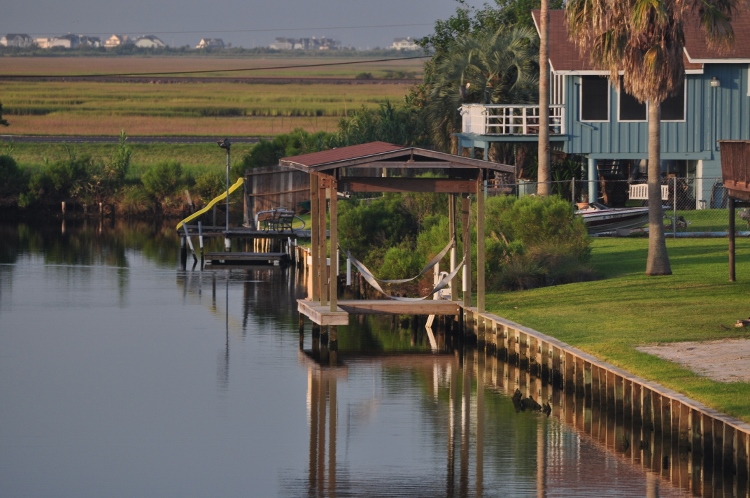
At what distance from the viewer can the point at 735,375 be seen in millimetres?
18125

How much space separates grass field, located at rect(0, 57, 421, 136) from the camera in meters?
97.3

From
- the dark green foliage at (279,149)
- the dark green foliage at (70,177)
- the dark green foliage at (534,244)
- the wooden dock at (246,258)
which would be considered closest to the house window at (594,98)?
the wooden dock at (246,258)

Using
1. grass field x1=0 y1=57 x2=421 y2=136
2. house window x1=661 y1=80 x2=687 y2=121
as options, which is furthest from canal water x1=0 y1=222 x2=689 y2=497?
grass field x1=0 y1=57 x2=421 y2=136

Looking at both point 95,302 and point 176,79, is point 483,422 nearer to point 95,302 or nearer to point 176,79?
point 95,302

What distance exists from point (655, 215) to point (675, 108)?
1477 centimetres

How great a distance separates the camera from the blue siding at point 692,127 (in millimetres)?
42875

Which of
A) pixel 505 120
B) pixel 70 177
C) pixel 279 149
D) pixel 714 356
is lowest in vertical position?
pixel 714 356

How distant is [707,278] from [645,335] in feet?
22.8

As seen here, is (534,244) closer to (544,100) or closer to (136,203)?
(544,100)

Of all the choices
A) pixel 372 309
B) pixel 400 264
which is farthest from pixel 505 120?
pixel 372 309

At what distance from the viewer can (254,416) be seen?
20.7 meters

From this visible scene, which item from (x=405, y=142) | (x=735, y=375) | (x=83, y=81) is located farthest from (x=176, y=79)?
(x=735, y=375)

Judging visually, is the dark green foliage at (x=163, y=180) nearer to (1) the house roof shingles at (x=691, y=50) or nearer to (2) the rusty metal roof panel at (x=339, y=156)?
(1) the house roof shingles at (x=691, y=50)

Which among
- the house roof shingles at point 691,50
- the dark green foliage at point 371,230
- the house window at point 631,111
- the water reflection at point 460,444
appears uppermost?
the house roof shingles at point 691,50
